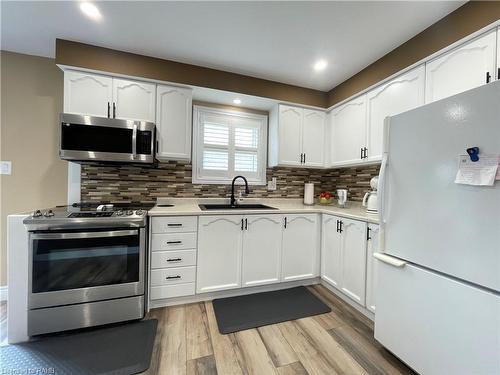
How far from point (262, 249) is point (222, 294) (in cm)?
61

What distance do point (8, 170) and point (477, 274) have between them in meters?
3.66

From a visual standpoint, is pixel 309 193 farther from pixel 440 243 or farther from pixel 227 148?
pixel 440 243

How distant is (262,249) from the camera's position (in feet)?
7.29

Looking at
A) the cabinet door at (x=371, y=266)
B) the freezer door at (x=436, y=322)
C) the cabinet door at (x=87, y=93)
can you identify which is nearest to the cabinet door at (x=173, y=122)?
the cabinet door at (x=87, y=93)

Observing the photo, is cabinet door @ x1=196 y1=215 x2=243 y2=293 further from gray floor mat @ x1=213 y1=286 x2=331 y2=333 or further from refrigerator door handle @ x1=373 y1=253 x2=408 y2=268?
refrigerator door handle @ x1=373 y1=253 x2=408 y2=268

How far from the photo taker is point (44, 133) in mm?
2141

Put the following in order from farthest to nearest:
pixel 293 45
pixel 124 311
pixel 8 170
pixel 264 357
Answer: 1. pixel 8 170
2. pixel 293 45
3. pixel 124 311
4. pixel 264 357

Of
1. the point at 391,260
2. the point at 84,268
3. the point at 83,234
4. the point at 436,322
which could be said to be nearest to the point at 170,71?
the point at 83,234

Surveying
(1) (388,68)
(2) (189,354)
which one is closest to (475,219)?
(1) (388,68)

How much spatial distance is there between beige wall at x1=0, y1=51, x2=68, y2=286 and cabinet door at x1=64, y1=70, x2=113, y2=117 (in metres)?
0.41

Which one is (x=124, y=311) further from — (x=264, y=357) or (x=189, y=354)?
(x=264, y=357)

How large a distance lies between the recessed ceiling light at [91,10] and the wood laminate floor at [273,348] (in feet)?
8.17

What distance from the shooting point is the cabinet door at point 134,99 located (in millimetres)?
2041

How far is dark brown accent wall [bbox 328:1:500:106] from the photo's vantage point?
1.36 metres
